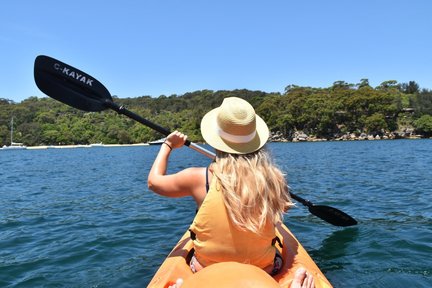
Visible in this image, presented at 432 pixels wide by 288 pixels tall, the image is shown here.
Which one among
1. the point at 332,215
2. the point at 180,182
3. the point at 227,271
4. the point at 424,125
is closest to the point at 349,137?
the point at 424,125

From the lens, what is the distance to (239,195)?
247 centimetres

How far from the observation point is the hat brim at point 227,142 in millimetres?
2584

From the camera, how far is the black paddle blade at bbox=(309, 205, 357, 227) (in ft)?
19.5

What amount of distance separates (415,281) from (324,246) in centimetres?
147

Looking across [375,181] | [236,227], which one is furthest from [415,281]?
[375,181]

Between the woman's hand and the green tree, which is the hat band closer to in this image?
the woman's hand

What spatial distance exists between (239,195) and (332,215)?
13.5ft

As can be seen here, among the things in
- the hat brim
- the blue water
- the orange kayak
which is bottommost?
the blue water

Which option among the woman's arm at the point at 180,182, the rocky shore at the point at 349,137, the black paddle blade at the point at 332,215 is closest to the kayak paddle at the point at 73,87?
the woman's arm at the point at 180,182

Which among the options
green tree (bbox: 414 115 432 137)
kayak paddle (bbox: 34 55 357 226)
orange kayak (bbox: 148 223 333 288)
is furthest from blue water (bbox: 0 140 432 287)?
green tree (bbox: 414 115 432 137)

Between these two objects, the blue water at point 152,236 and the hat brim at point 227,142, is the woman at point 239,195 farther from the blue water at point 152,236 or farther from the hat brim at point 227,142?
the blue water at point 152,236

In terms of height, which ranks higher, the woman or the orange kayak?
the woman

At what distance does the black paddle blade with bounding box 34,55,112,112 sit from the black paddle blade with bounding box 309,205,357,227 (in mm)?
3388

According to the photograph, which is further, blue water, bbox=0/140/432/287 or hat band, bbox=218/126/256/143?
blue water, bbox=0/140/432/287
